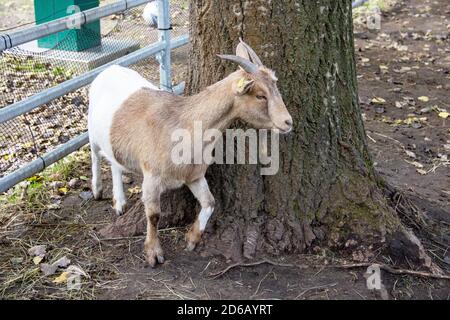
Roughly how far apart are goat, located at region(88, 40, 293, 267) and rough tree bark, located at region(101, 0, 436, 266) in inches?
8.9

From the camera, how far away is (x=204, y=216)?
3.95 meters

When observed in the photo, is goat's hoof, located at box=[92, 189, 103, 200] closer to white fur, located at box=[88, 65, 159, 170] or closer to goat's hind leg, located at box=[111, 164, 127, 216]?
goat's hind leg, located at box=[111, 164, 127, 216]

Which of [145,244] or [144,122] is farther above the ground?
[144,122]

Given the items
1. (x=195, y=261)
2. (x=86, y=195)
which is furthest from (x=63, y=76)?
(x=195, y=261)

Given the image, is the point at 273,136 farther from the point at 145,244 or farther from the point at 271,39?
the point at 145,244

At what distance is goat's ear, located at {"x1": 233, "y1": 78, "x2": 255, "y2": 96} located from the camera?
3477 mm

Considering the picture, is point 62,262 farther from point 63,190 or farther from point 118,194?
point 63,190

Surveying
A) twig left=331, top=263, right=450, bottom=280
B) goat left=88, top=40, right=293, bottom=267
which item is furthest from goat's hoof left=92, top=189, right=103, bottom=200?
twig left=331, top=263, right=450, bottom=280

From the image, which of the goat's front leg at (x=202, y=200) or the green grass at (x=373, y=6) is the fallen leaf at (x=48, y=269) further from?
the green grass at (x=373, y=6)

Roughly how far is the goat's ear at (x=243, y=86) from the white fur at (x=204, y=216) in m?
0.79

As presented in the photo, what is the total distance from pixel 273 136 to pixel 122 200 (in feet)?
4.16

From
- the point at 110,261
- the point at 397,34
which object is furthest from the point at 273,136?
the point at 397,34

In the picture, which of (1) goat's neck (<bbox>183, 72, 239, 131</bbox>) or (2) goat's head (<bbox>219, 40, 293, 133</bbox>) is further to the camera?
(1) goat's neck (<bbox>183, 72, 239, 131</bbox>)

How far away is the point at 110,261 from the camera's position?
4020 mm
